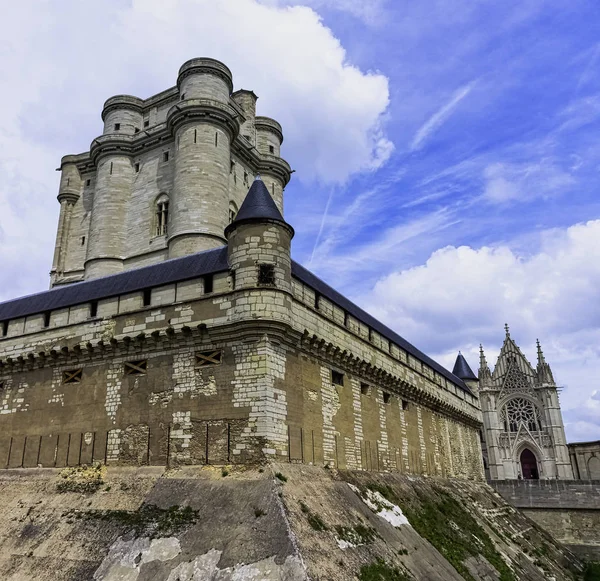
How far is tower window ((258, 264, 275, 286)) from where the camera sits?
1459cm

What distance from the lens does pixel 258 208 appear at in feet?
51.5

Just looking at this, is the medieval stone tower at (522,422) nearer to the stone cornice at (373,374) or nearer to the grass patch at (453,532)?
the stone cornice at (373,374)

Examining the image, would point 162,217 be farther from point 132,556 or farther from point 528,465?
point 528,465

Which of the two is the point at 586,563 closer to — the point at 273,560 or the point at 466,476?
the point at 466,476

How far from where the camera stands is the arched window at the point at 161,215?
29.5 m

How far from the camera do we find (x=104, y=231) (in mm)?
30375

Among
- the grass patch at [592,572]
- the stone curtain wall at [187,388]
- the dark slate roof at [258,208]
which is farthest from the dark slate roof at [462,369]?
the dark slate roof at [258,208]

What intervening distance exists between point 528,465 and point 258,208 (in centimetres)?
5230

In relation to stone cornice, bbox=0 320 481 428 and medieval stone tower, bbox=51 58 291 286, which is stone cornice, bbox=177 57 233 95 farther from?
stone cornice, bbox=0 320 481 428

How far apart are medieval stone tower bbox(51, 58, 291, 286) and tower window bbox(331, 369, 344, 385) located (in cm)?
1136

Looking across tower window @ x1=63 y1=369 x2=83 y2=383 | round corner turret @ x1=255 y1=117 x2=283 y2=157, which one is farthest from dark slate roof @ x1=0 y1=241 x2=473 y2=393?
round corner turret @ x1=255 y1=117 x2=283 y2=157

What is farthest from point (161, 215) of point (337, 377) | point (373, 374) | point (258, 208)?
point (337, 377)

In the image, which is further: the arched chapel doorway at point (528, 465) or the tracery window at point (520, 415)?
the tracery window at point (520, 415)

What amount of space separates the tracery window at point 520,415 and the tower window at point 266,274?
50.8m
